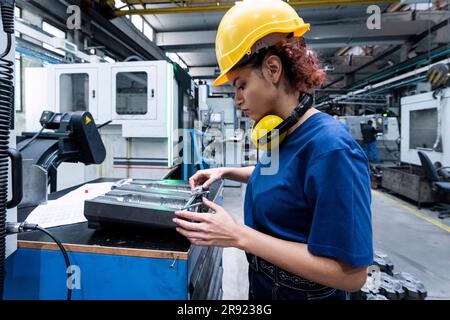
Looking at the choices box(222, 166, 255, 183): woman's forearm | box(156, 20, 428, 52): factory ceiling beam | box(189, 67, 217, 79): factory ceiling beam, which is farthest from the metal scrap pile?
box(189, 67, 217, 79): factory ceiling beam

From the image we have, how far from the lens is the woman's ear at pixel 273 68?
729 millimetres

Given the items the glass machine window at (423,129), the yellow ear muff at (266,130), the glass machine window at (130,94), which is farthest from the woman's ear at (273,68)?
the glass machine window at (423,129)

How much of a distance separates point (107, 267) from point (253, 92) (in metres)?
0.65

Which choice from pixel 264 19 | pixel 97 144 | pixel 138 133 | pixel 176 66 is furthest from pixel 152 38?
pixel 264 19

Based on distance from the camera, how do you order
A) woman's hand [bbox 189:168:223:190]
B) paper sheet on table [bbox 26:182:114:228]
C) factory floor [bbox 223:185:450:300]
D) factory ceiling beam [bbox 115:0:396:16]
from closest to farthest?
paper sheet on table [bbox 26:182:114:228], woman's hand [bbox 189:168:223:190], factory floor [bbox 223:185:450:300], factory ceiling beam [bbox 115:0:396:16]

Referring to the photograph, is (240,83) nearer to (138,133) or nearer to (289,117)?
(289,117)

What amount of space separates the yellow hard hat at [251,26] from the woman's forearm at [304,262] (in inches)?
17.9

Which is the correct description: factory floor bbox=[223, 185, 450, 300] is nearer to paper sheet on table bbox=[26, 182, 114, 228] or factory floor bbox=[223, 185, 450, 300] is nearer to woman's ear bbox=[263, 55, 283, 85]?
paper sheet on table bbox=[26, 182, 114, 228]

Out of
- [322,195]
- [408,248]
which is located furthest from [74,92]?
[408,248]

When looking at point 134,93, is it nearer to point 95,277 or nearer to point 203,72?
point 95,277

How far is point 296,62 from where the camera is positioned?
2.48 feet

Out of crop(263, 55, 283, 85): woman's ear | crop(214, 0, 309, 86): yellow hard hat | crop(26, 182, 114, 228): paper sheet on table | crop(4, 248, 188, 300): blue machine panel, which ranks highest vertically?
crop(214, 0, 309, 86): yellow hard hat

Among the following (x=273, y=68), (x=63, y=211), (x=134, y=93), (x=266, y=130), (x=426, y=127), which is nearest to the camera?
(x=273, y=68)

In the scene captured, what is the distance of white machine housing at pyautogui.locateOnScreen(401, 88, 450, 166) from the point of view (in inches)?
145
